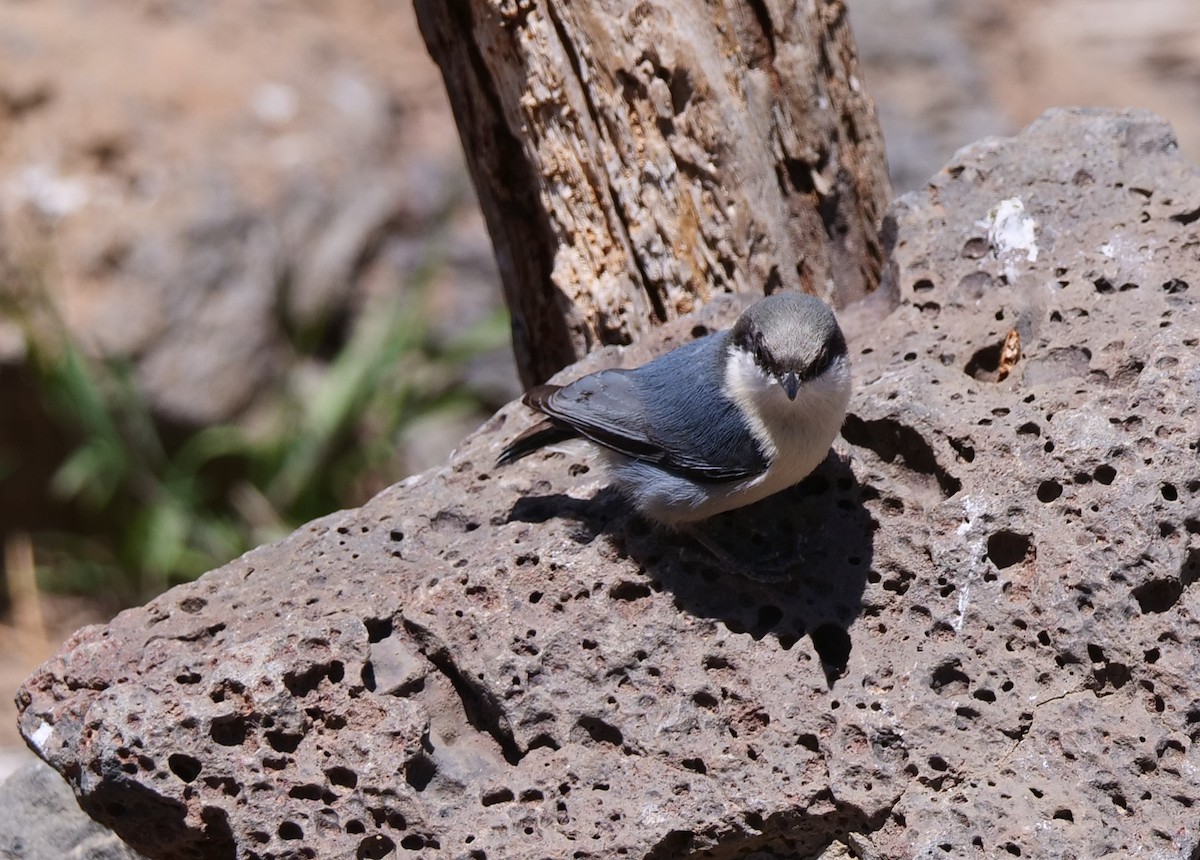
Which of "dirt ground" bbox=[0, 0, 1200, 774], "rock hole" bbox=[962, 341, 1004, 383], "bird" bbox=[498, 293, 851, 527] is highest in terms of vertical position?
"dirt ground" bbox=[0, 0, 1200, 774]

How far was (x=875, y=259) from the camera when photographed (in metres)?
4.66

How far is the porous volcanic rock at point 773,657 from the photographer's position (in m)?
3.03

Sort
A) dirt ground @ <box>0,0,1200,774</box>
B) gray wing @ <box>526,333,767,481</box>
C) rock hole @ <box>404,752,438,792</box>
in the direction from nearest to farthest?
rock hole @ <box>404,752,438,792</box>, gray wing @ <box>526,333,767,481</box>, dirt ground @ <box>0,0,1200,774</box>


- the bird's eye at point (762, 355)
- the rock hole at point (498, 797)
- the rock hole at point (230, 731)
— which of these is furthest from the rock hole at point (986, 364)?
the rock hole at point (230, 731)

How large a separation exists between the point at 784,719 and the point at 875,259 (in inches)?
82.2

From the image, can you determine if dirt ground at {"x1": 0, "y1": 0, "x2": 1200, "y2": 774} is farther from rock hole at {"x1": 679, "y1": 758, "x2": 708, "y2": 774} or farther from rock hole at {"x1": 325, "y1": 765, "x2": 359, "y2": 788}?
rock hole at {"x1": 679, "y1": 758, "x2": 708, "y2": 774}

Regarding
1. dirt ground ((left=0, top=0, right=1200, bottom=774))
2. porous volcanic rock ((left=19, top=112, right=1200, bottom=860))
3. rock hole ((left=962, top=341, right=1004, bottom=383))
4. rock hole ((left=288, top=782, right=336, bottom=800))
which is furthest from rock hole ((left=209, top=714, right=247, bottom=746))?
dirt ground ((left=0, top=0, right=1200, bottom=774))

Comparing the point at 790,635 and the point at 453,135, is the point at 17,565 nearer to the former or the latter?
the point at 453,135

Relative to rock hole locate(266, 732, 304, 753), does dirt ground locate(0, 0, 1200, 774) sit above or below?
above

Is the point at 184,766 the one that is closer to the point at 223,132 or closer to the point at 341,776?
the point at 341,776

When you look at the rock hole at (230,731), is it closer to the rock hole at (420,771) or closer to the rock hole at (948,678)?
the rock hole at (420,771)

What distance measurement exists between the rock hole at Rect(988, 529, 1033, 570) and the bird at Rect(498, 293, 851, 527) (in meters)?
0.49

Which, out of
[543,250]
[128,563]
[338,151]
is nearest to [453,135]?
[338,151]

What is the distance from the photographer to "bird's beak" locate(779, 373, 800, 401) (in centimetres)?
323
